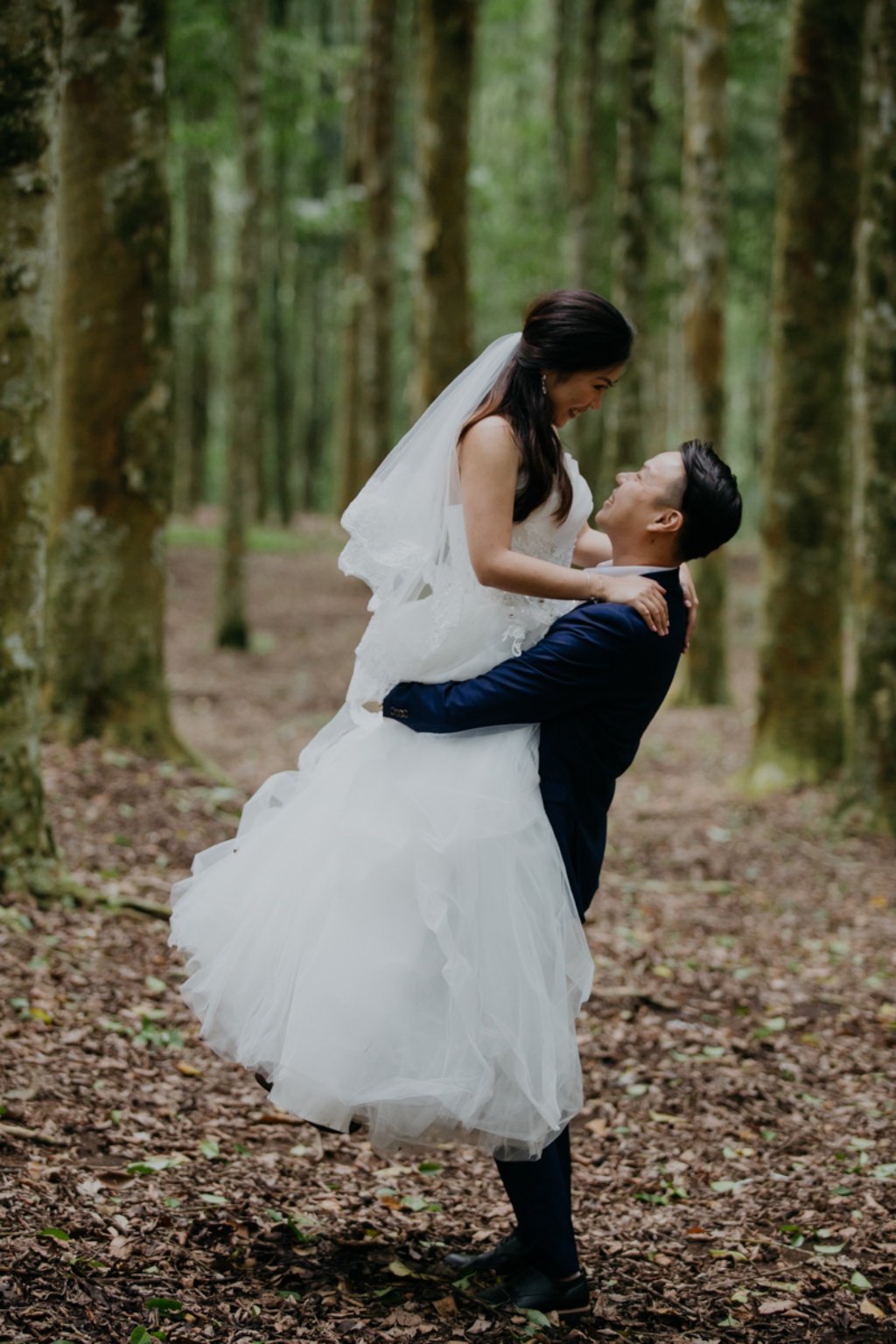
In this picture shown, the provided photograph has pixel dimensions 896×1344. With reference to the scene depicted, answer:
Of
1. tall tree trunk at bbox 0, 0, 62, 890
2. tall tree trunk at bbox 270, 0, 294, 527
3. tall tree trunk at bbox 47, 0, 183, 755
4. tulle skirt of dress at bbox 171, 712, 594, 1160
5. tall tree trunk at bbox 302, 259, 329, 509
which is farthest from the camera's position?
tall tree trunk at bbox 302, 259, 329, 509

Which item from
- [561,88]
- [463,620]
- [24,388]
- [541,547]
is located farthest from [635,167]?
[463,620]

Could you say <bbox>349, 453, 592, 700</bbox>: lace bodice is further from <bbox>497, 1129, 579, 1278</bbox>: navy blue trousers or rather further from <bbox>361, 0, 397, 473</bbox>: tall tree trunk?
<bbox>361, 0, 397, 473</bbox>: tall tree trunk

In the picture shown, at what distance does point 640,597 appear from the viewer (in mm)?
2850

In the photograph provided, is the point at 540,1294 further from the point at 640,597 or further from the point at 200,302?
the point at 200,302

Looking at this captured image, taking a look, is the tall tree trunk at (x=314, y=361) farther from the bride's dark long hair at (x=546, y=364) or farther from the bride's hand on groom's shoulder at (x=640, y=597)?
the bride's hand on groom's shoulder at (x=640, y=597)

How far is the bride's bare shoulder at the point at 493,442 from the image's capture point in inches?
113

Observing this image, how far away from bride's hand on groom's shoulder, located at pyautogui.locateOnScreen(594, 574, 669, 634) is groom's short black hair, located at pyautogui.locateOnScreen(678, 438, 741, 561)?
0.18 m

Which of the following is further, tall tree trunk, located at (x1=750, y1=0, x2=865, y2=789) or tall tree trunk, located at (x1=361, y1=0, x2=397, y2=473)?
tall tree trunk, located at (x1=361, y1=0, x2=397, y2=473)

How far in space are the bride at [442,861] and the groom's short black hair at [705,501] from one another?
20 cm

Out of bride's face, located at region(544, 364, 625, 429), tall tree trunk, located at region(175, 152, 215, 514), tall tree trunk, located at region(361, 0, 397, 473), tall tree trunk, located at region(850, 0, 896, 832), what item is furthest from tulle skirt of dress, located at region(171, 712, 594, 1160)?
tall tree trunk, located at region(175, 152, 215, 514)

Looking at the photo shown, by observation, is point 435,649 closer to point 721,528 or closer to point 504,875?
point 504,875

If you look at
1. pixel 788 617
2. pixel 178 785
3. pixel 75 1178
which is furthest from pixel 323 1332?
pixel 788 617

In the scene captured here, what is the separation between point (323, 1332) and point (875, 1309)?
1.42 metres

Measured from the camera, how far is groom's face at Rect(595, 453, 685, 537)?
2.97 m
